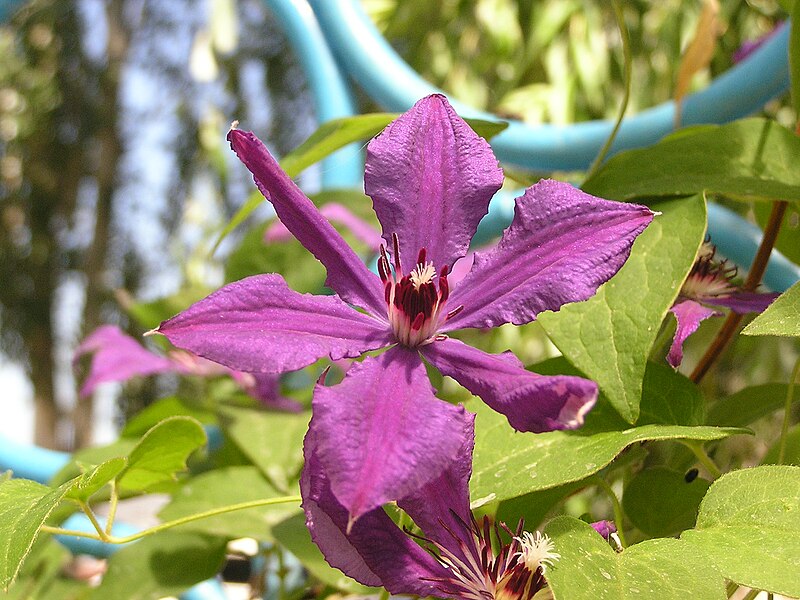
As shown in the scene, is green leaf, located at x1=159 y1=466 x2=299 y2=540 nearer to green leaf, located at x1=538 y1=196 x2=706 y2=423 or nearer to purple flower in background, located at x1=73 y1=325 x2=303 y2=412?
purple flower in background, located at x1=73 y1=325 x2=303 y2=412

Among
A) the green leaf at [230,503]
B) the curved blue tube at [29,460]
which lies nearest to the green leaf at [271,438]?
the green leaf at [230,503]

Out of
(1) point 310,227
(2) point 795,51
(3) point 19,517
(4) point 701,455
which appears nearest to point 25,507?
(3) point 19,517

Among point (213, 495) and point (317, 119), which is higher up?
point (317, 119)

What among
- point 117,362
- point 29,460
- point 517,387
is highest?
point 517,387

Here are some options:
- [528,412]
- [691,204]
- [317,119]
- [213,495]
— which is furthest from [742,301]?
[317,119]

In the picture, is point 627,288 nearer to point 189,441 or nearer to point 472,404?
point 472,404

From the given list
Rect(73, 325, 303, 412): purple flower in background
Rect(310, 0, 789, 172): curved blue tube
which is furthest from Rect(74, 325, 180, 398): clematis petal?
Rect(310, 0, 789, 172): curved blue tube

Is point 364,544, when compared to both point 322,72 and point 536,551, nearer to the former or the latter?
point 536,551

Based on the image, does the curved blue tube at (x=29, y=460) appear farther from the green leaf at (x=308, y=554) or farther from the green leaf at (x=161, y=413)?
the green leaf at (x=308, y=554)
